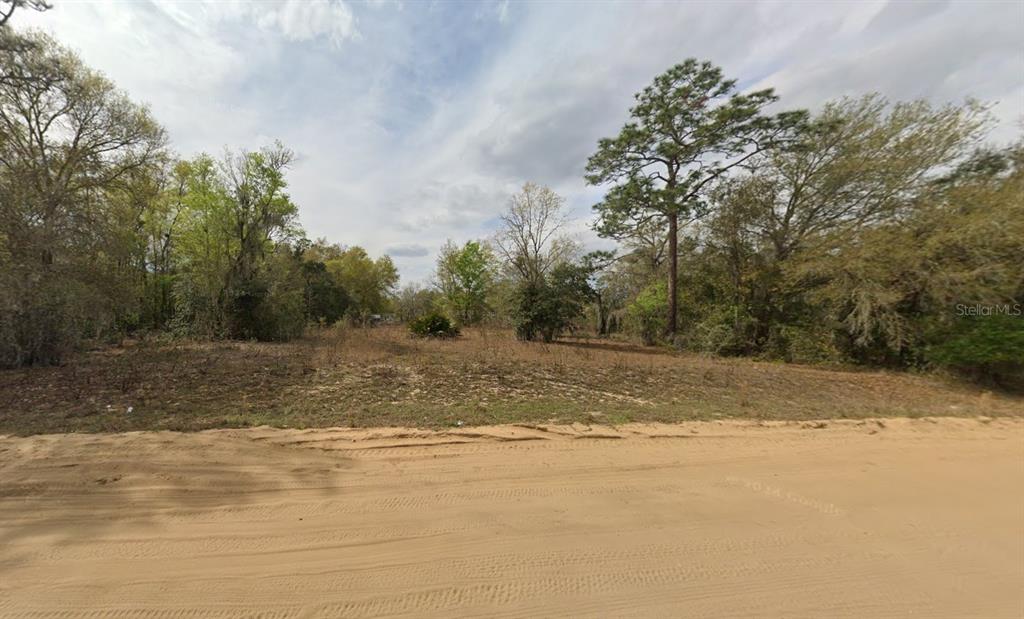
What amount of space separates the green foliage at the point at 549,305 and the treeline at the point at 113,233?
36.5 feet

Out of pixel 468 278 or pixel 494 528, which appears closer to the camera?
pixel 494 528

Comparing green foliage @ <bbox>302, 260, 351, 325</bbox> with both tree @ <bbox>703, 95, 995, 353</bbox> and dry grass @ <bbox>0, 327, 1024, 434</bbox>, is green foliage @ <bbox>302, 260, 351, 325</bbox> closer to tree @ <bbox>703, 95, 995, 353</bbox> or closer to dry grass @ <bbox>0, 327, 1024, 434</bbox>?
dry grass @ <bbox>0, 327, 1024, 434</bbox>

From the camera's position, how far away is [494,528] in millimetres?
3250

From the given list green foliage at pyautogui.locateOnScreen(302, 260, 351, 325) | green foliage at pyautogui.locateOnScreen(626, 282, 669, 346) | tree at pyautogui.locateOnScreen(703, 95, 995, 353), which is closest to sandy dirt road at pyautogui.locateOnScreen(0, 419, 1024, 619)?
tree at pyautogui.locateOnScreen(703, 95, 995, 353)

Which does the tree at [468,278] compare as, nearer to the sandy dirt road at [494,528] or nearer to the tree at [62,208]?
the tree at [62,208]

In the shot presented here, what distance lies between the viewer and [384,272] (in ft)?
160

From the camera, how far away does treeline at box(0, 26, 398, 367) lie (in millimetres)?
10258

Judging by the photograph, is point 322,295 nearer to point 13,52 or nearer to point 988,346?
point 13,52

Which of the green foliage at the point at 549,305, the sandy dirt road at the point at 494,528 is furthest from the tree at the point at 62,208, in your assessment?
the green foliage at the point at 549,305

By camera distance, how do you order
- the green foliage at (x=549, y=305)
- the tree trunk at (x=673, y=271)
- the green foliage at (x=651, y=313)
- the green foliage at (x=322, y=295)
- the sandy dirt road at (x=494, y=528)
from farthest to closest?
the green foliage at (x=322, y=295) → the green foliage at (x=651, y=313) → the tree trunk at (x=673, y=271) → the green foliage at (x=549, y=305) → the sandy dirt road at (x=494, y=528)

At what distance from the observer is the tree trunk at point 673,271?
20.2m

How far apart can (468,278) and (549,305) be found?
20.1m

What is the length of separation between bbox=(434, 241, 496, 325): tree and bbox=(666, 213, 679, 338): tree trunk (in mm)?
18942

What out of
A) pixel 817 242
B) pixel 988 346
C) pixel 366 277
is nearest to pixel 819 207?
pixel 817 242
